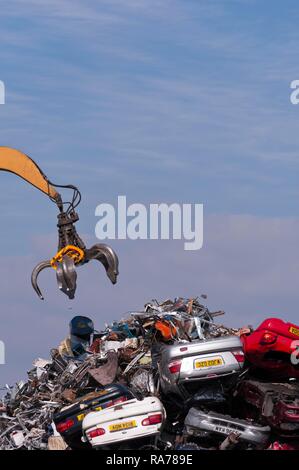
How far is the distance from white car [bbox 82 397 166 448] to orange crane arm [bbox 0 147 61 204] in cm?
644

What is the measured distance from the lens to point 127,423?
58.9ft

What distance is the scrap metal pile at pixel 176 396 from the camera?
18047 millimetres

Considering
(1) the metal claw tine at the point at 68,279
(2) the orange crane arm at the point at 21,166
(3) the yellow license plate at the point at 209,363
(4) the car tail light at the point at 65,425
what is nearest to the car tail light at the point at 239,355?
(3) the yellow license plate at the point at 209,363

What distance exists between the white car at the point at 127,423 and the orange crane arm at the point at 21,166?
21.1ft

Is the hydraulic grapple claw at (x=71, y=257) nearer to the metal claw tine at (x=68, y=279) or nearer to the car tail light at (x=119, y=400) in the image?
the metal claw tine at (x=68, y=279)

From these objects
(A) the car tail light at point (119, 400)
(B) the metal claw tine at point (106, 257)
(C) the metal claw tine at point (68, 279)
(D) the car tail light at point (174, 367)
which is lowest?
(A) the car tail light at point (119, 400)

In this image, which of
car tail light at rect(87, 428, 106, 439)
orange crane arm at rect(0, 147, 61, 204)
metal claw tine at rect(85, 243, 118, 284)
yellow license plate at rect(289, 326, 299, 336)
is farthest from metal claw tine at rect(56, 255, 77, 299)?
yellow license plate at rect(289, 326, 299, 336)
